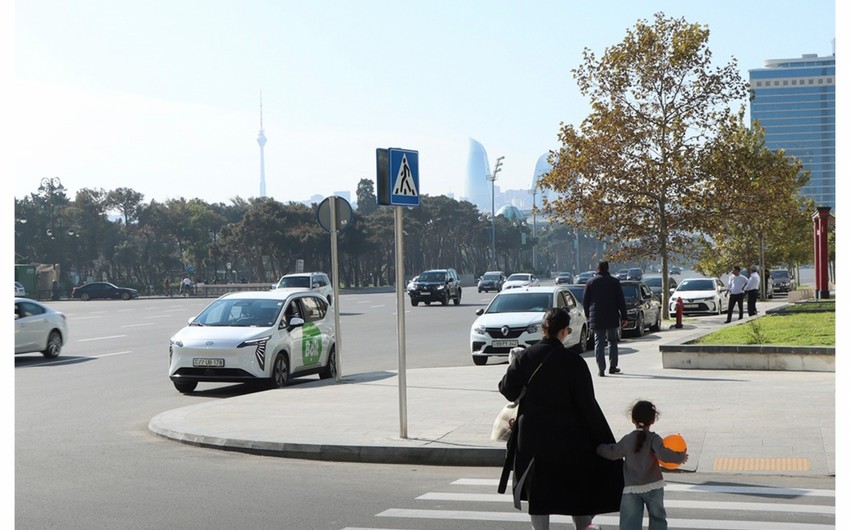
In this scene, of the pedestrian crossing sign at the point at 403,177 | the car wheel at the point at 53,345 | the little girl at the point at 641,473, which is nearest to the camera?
the little girl at the point at 641,473

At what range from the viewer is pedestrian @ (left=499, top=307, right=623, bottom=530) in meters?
6.19

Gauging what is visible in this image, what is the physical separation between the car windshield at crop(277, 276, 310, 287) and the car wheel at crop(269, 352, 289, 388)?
2475cm

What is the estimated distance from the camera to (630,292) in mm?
30484

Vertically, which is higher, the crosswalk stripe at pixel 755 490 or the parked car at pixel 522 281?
the parked car at pixel 522 281

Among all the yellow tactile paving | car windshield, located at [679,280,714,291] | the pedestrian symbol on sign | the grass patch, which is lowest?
the yellow tactile paving

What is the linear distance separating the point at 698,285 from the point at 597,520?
35.1 metres

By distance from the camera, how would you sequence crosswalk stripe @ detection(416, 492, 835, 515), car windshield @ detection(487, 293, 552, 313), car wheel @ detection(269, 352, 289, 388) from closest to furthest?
crosswalk stripe @ detection(416, 492, 835, 515)
car wheel @ detection(269, 352, 289, 388)
car windshield @ detection(487, 293, 552, 313)

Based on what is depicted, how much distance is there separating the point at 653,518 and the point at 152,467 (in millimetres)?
5750

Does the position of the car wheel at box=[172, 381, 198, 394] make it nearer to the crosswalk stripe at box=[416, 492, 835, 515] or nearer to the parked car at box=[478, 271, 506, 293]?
the crosswalk stripe at box=[416, 492, 835, 515]

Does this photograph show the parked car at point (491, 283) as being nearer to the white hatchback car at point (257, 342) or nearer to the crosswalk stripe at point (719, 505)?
the white hatchback car at point (257, 342)

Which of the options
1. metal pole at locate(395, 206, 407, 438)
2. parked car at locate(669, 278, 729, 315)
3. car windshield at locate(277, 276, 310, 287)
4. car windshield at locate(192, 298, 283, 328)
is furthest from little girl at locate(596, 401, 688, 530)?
car windshield at locate(277, 276, 310, 287)

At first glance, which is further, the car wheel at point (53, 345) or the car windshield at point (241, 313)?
the car wheel at point (53, 345)

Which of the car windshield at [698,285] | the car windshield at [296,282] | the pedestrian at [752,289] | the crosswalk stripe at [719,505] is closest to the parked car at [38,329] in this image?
the crosswalk stripe at [719,505]

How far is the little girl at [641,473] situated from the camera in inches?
238
